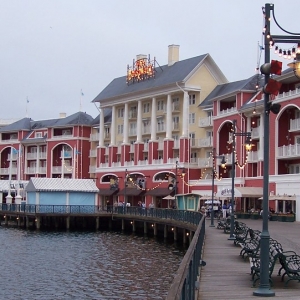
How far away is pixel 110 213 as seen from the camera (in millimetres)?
69625

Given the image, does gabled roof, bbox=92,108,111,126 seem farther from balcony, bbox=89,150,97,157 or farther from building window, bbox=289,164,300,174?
building window, bbox=289,164,300,174

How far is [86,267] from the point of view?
115 ft

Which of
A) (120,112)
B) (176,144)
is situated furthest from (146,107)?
(176,144)

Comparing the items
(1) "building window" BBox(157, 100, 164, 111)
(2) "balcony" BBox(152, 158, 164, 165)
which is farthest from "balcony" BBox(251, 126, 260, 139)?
(1) "building window" BBox(157, 100, 164, 111)

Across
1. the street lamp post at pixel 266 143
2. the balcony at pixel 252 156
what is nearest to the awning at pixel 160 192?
the balcony at pixel 252 156

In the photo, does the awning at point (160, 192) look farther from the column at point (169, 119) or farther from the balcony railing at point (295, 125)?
the balcony railing at point (295, 125)

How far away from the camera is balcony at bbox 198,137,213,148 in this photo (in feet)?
263

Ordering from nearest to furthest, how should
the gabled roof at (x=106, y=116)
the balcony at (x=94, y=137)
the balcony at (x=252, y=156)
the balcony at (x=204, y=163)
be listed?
the balcony at (x=252, y=156)
the balcony at (x=204, y=163)
the gabled roof at (x=106, y=116)
the balcony at (x=94, y=137)

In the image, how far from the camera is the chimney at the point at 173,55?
90.4 m

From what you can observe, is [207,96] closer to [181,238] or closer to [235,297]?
[181,238]

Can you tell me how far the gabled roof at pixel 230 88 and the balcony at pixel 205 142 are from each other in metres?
4.33

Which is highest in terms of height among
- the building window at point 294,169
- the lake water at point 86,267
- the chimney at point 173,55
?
the chimney at point 173,55

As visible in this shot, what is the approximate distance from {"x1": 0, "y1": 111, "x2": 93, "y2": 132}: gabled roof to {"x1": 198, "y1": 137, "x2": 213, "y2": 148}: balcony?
88.9ft

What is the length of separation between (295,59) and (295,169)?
51.4 metres
